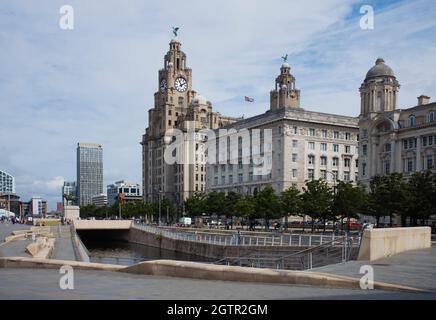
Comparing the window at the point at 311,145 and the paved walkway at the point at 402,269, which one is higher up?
the window at the point at 311,145

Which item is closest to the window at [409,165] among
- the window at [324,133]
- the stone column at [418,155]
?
the stone column at [418,155]

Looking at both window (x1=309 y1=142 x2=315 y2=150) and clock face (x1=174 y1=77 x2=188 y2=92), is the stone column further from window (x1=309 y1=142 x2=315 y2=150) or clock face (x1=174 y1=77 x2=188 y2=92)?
clock face (x1=174 y1=77 x2=188 y2=92)

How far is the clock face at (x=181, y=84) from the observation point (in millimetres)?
155750

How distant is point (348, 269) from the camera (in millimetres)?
15984

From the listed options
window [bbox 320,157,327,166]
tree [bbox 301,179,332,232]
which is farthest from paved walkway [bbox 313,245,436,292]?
window [bbox 320,157,327,166]

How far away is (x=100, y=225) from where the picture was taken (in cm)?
8550

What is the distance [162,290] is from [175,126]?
139 meters

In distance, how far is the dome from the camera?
267ft

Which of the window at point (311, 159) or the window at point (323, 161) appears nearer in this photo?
the window at point (311, 159)

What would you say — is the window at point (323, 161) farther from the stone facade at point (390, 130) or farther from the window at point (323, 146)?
the stone facade at point (390, 130)

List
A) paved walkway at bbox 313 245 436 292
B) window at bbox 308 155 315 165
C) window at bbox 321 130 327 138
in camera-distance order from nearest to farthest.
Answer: paved walkway at bbox 313 245 436 292 < window at bbox 308 155 315 165 < window at bbox 321 130 327 138

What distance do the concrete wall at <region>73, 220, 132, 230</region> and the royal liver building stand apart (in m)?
44.8

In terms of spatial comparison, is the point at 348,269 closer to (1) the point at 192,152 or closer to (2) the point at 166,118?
(1) the point at 192,152

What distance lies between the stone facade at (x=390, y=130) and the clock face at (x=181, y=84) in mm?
81852
